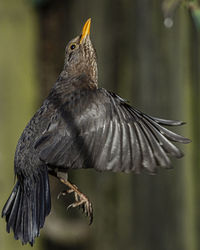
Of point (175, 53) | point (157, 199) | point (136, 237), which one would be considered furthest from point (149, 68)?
point (136, 237)

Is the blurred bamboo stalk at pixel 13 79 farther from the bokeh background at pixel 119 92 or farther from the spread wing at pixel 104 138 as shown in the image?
the spread wing at pixel 104 138

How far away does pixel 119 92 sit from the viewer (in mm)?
4555

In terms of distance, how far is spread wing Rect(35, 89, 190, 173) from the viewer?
283 centimetres

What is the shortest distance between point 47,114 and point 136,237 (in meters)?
1.62

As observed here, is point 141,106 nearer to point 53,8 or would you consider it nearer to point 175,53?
point 175,53

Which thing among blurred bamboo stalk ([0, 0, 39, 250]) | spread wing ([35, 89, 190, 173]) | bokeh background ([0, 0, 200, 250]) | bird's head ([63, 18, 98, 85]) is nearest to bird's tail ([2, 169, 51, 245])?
spread wing ([35, 89, 190, 173])

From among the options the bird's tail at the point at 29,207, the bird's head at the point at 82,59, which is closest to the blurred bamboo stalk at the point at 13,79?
the bird's head at the point at 82,59

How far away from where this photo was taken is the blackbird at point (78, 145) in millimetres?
2857

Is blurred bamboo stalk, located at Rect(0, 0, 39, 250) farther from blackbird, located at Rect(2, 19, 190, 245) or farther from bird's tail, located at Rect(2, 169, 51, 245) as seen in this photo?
bird's tail, located at Rect(2, 169, 51, 245)

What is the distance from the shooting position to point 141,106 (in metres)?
4.40

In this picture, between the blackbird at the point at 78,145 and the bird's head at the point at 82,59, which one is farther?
the bird's head at the point at 82,59

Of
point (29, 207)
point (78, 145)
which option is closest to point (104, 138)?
point (78, 145)

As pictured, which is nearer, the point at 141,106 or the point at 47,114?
the point at 47,114

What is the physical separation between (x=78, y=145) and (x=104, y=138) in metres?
0.13
